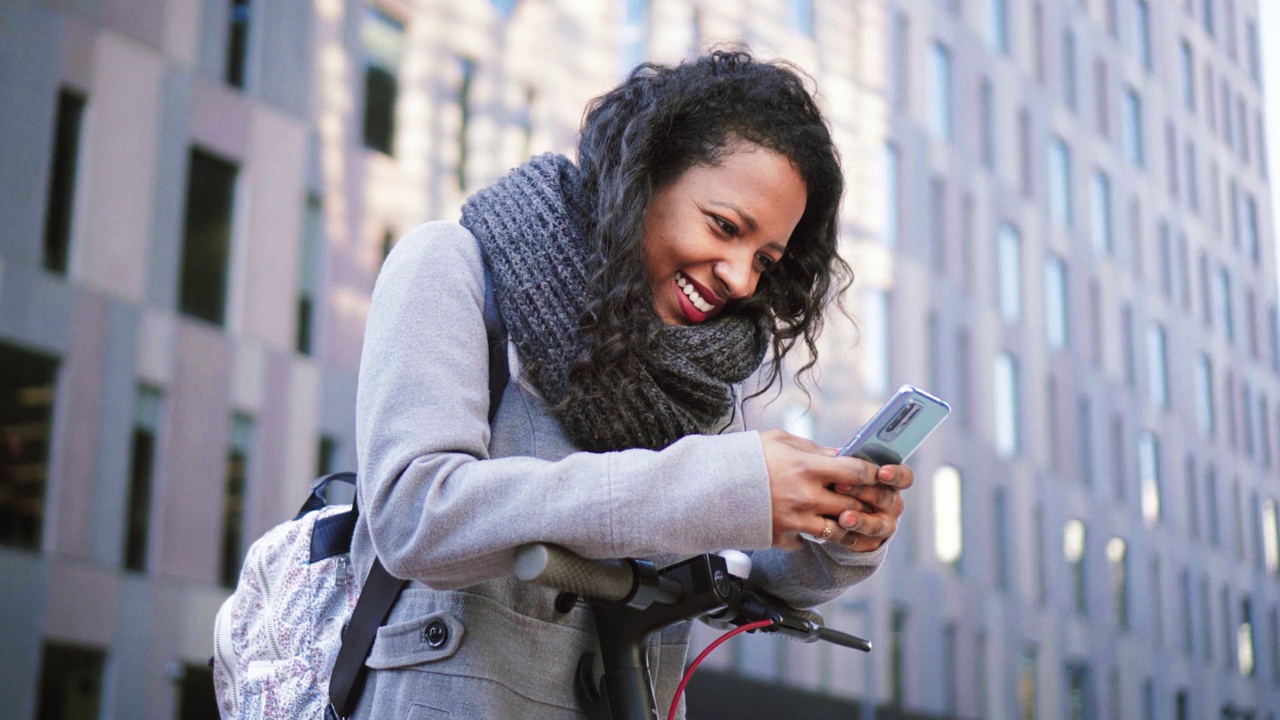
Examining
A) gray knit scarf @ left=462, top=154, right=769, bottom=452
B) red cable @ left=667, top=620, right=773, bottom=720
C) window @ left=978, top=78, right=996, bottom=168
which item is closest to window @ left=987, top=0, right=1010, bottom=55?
window @ left=978, top=78, right=996, bottom=168

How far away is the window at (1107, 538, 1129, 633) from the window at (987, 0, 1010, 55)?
1213cm

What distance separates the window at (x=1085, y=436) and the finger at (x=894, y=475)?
35462 millimetres

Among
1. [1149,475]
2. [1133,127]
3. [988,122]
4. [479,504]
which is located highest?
[1133,127]

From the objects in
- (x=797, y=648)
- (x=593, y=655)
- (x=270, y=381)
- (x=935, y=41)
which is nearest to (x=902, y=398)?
(x=593, y=655)

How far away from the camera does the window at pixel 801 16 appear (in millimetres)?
28531

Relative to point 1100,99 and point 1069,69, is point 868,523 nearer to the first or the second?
point 1069,69

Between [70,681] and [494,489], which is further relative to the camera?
[70,681]

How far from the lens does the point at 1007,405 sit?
33.3 metres

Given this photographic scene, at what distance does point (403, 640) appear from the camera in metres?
2.07

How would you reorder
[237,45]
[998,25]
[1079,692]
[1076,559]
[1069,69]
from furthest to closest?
[1069,69] → [1076,559] → [998,25] → [1079,692] → [237,45]

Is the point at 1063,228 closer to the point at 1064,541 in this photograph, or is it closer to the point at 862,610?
the point at 1064,541

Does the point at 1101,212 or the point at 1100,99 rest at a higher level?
the point at 1100,99

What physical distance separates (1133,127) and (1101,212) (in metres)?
4.08

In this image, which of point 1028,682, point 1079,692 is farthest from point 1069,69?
point 1028,682
